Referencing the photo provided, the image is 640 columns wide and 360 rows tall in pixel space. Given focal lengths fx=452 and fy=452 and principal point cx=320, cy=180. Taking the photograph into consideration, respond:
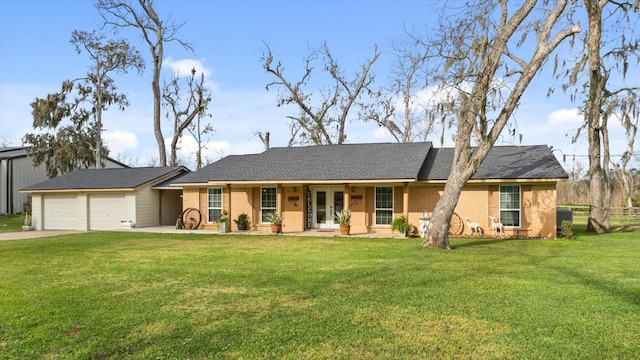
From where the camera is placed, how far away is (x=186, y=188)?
21.2 meters

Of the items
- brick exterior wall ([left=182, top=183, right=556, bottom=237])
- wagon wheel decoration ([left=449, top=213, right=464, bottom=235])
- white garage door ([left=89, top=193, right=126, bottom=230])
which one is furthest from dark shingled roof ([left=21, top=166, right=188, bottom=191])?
wagon wheel decoration ([left=449, top=213, right=464, bottom=235])

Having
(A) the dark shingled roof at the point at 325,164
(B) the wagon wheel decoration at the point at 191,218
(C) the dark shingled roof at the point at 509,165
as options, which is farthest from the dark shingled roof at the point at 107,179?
(C) the dark shingled roof at the point at 509,165

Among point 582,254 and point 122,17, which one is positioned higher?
point 122,17

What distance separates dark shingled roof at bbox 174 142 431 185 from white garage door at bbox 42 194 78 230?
6255 millimetres

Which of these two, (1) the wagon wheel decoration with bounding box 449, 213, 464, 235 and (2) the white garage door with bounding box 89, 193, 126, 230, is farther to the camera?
(2) the white garage door with bounding box 89, 193, 126, 230

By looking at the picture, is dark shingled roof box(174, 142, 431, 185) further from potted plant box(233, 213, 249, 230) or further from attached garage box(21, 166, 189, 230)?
attached garage box(21, 166, 189, 230)

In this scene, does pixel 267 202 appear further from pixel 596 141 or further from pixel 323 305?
pixel 596 141

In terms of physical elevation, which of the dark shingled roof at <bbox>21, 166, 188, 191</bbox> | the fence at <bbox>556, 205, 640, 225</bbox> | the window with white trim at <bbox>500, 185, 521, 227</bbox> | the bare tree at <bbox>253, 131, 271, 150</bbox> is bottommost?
the fence at <bbox>556, 205, 640, 225</bbox>

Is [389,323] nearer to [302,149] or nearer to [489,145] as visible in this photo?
[489,145]

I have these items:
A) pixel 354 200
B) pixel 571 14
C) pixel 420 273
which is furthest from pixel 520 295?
pixel 571 14

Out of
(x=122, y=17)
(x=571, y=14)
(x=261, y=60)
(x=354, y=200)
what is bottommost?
(x=354, y=200)

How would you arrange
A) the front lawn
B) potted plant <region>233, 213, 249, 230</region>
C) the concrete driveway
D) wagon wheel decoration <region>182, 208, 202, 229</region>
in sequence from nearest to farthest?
the front lawn, the concrete driveway, potted plant <region>233, 213, 249, 230</region>, wagon wheel decoration <region>182, 208, 202, 229</region>

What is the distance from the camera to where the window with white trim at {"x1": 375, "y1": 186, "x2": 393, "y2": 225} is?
1777 centimetres

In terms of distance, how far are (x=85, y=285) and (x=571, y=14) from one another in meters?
17.3
